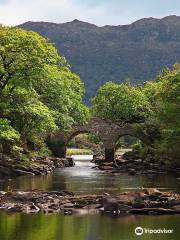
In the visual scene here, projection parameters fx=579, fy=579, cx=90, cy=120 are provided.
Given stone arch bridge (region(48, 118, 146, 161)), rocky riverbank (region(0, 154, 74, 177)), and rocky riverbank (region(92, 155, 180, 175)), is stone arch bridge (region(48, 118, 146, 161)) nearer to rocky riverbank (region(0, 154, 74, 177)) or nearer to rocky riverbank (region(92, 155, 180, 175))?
rocky riverbank (region(92, 155, 180, 175))

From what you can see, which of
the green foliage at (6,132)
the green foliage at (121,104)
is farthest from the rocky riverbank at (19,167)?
the green foliage at (121,104)

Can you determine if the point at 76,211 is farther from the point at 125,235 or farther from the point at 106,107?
the point at 106,107

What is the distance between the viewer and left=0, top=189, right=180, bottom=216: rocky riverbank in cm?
3759

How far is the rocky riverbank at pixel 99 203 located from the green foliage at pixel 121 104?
224 feet

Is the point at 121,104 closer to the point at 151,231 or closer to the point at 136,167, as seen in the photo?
the point at 136,167

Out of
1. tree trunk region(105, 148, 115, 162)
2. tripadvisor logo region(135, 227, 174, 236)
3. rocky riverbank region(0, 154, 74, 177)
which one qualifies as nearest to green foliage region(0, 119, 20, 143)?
rocky riverbank region(0, 154, 74, 177)

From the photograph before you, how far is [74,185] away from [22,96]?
60.4 feet

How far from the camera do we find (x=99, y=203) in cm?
4038

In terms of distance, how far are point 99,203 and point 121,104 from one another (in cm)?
7393

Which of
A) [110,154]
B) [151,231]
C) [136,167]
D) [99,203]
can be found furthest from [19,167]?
[151,231]

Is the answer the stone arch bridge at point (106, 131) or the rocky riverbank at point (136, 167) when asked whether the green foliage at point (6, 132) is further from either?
the stone arch bridge at point (106, 131)

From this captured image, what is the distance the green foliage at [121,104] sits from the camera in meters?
110

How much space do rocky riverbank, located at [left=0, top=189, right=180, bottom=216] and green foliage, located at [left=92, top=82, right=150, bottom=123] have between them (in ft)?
224

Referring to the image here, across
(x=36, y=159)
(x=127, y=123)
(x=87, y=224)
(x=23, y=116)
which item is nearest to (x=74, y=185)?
(x=23, y=116)
